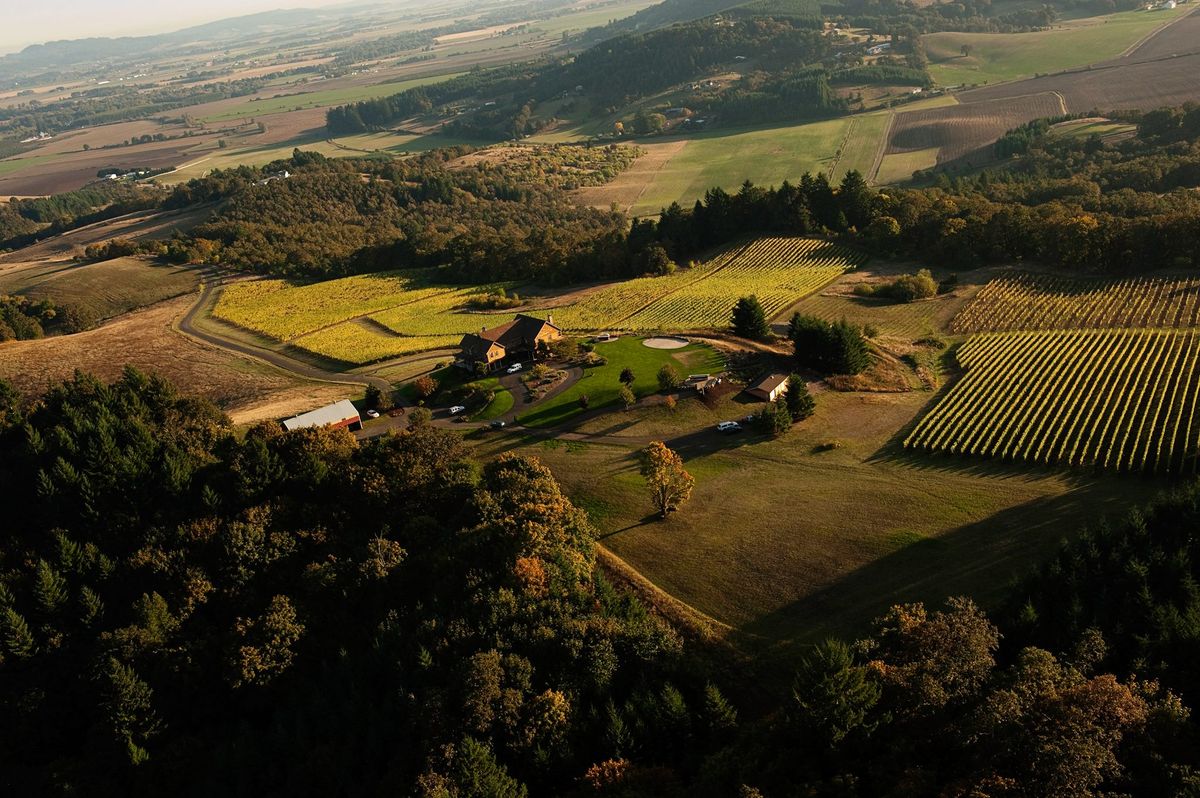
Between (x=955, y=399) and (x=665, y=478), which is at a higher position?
(x=665, y=478)

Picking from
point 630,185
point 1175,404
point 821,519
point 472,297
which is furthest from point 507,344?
point 630,185

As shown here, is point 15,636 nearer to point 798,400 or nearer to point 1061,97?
point 798,400

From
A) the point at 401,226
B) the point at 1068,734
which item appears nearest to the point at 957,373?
the point at 1068,734

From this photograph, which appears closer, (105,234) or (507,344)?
(507,344)

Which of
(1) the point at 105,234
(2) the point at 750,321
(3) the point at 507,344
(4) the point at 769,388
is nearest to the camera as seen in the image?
(4) the point at 769,388

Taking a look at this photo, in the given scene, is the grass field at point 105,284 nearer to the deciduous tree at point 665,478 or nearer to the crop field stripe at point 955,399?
the deciduous tree at point 665,478

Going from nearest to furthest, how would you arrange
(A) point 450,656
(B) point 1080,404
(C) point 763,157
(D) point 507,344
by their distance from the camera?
(A) point 450,656, (B) point 1080,404, (D) point 507,344, (C) point 763,157
